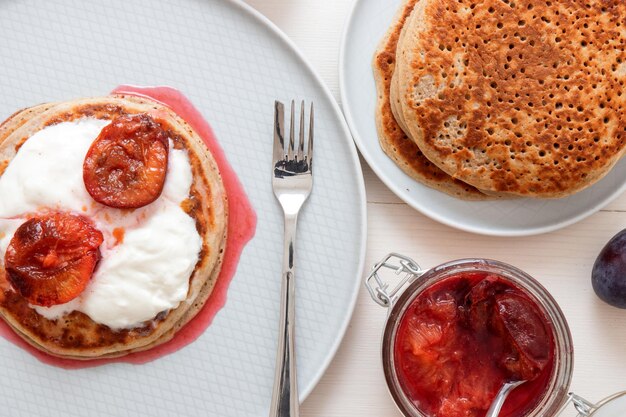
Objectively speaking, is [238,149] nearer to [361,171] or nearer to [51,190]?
[361,171]

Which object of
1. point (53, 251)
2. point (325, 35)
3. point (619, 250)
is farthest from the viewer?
point (325, 35)

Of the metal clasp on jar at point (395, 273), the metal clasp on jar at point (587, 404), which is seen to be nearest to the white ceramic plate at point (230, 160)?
the metal clasp on jar at point (395, 273)

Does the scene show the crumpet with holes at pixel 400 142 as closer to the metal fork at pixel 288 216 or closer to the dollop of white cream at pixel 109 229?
the metal fork at pixel 288 216

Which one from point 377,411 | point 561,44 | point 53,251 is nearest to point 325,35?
point 561,44

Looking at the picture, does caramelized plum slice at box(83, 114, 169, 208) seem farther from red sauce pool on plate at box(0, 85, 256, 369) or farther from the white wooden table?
the white wooden table

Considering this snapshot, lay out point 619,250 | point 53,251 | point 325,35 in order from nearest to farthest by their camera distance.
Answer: point 53,251 → point 619,250 → point 325,35

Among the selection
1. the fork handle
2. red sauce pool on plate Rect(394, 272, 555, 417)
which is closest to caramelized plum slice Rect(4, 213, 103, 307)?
the fork handle
